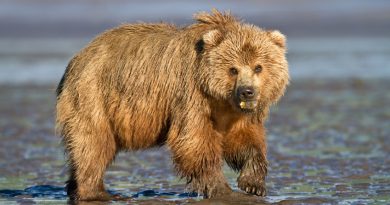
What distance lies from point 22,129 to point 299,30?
23.4m

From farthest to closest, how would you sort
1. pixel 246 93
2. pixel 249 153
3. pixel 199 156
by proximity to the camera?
pixel 249 153 → pixel 199 156 → pixel 246 93

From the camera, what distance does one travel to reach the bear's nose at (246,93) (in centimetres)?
784

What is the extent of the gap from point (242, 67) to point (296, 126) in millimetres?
5707

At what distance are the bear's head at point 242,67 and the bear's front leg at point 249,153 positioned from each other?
375 millimetres

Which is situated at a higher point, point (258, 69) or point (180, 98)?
point (258, 69)

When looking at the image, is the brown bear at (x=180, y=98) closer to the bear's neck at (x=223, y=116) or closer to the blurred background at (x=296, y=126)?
the bear's neck at (x=223, y=116)

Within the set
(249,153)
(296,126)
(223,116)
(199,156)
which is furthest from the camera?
(296,126)

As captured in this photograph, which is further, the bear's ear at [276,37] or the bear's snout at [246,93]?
the bear's ear at [276,37]

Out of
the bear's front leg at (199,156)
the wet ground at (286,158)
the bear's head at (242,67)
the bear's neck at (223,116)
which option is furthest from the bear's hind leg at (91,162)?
the bear's head at (242,67)

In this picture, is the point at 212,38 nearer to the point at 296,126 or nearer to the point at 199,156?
the point at 199,156

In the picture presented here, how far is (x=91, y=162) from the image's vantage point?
29.2 ft

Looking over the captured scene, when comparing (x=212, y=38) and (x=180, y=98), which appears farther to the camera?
(x=180, y=98)

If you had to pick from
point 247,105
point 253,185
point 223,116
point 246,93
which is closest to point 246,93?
point 246,93

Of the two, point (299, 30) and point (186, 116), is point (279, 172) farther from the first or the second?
point (299, 30)
